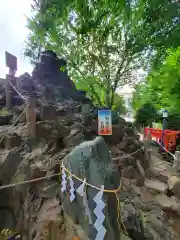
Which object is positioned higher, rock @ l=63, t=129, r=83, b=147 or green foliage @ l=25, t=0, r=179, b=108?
green foliage @ l=25, t=0, r=179, b=108

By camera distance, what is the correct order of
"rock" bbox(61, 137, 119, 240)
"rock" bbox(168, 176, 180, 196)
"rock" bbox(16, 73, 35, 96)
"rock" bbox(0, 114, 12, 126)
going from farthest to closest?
Answer: "rock" bbox(16, 73, 35, 96) → "rock" bbox(0, 114, 12, 126) → "rock" bbox(168, 176, 180, 196) → "rock" bbox(61, 137, 119, 240)

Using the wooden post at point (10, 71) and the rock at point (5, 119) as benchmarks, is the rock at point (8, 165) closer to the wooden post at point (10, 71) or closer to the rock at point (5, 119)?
the rock at point (5, 119)

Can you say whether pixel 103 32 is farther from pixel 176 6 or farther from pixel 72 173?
pixel 72 173

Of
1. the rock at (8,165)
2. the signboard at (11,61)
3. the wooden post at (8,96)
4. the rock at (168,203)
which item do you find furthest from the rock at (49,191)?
the signboard at (11,61)

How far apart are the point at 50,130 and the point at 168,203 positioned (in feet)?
9.88

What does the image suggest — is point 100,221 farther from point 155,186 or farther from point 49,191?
point 155,186

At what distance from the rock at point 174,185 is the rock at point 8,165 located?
361cm

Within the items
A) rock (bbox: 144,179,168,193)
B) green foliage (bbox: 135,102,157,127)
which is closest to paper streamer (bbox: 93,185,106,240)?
rock (bbox: 144,179,168,193)

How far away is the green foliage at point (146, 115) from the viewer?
44.6 ft

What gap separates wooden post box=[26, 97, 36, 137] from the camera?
4.05 meters

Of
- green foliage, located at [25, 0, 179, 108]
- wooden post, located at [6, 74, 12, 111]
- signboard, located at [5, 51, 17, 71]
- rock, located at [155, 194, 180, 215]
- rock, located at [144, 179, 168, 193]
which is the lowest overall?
rock, located at [155, 194, 180, 215]

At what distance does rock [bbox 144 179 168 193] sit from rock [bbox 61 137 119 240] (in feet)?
8.05

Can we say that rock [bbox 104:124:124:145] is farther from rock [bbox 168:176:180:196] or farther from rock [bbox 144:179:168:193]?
rock [bbox 168:176:180:196]

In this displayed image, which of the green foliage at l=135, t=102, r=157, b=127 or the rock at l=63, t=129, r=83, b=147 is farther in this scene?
the green foliage at l=135, t=102, r=157, b=127
